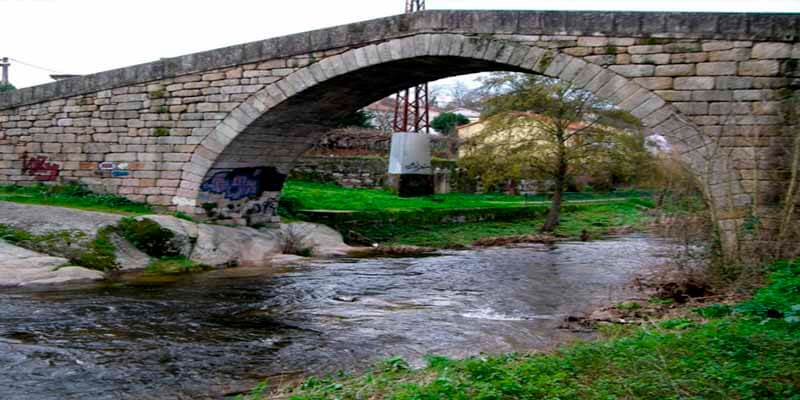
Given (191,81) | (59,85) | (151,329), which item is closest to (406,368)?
(151,329)

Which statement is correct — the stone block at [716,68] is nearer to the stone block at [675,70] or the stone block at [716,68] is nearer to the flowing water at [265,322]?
the stone block at [675,70]

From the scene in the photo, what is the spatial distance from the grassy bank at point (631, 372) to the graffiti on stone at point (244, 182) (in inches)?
342

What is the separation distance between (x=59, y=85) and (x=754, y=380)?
1319 centimetres

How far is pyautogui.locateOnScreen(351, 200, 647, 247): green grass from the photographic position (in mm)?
16505

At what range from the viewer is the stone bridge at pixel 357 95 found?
8.93m

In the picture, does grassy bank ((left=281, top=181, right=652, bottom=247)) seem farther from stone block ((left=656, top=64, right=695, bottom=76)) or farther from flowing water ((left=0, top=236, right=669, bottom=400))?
stone block ((left=656, top=64, right=695, bottom=76))

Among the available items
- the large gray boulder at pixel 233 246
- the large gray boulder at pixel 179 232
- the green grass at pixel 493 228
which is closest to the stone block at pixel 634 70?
the green grass at pixel 493 228

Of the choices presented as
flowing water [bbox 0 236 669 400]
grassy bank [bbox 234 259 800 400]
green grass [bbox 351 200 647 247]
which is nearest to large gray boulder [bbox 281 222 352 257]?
green grass [bbox 351 200 647 247]

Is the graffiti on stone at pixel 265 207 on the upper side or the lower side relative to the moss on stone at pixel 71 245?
upper

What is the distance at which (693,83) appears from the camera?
923 cm

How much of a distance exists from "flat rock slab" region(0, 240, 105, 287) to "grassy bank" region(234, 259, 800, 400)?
550 cm

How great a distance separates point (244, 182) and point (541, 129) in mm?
7554

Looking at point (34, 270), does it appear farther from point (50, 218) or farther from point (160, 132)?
point (160, 132)

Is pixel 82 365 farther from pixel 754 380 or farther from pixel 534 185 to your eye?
pixel 534 185
